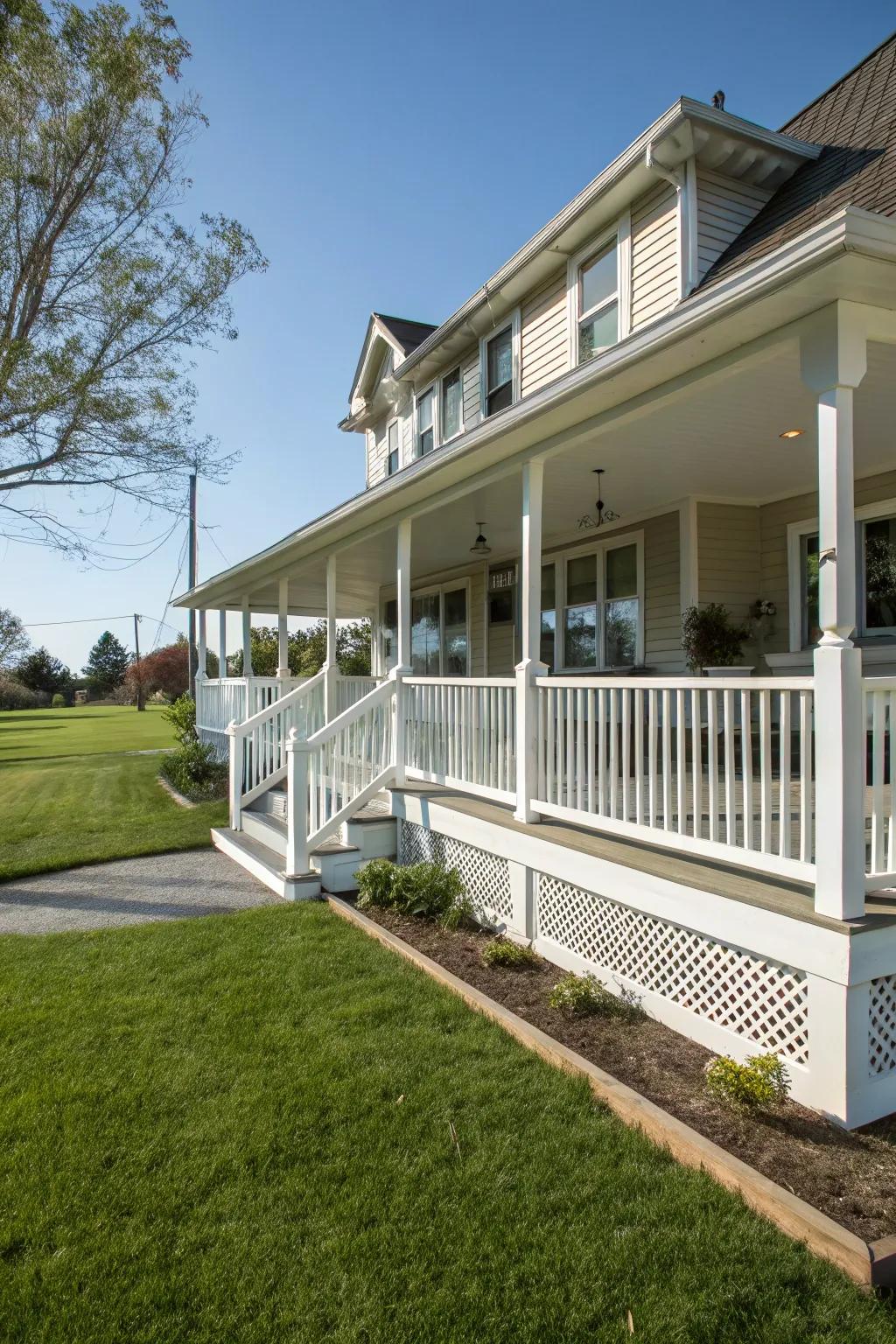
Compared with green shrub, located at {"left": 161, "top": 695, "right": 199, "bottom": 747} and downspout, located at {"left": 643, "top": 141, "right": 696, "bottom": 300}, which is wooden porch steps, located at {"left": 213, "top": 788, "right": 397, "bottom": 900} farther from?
green shrub, located at {"left": 161, "top": 695, "right": 199, "bottom": 747}

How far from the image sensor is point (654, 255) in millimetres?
7074

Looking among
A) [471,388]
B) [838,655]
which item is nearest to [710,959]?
[838,655]

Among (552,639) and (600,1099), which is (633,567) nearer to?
(552,639)

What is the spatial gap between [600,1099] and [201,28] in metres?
13.2

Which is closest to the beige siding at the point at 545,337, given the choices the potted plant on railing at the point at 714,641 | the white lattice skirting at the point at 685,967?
the potted plant on railing at the point at 714,641

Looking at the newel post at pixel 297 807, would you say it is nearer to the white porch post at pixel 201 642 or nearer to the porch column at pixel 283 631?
the porch column at pixel 283 631

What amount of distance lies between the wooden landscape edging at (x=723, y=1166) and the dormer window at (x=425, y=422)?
934 cm

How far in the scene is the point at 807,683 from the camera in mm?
3109

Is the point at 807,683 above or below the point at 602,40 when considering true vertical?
below

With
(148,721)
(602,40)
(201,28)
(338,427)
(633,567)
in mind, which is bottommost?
(148,721)

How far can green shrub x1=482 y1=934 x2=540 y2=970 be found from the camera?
4.72 metres

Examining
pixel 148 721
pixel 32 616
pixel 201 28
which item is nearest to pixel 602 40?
pixel 201 28

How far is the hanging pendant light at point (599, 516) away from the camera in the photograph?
7227 millimetres

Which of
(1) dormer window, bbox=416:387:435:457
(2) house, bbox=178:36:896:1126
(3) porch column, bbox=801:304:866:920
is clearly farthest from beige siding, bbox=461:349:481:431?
(3) porch column, bbox=801:304:866:920
